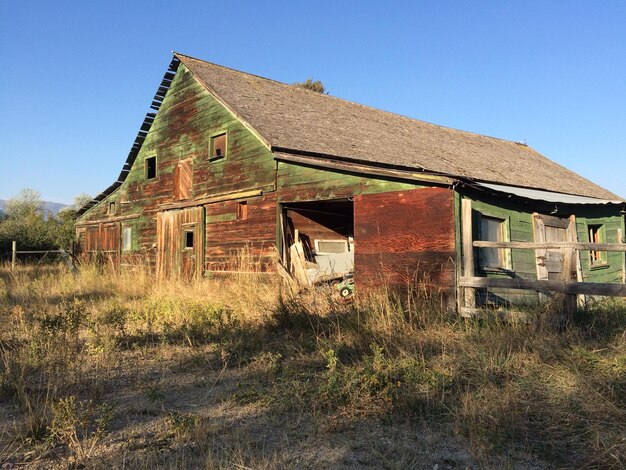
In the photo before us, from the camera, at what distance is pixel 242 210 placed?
1225 cm

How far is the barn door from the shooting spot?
13336mm

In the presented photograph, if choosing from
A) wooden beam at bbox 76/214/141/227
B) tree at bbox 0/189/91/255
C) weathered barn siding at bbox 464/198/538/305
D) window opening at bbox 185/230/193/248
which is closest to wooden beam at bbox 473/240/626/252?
weathered barn siding at bbox 464/198/538/305

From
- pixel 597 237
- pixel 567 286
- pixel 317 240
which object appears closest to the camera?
pixel 567 286

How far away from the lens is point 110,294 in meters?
11.5

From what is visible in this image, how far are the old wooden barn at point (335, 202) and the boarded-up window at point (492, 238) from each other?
30 mm

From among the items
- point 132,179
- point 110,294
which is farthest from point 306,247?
point 132,179

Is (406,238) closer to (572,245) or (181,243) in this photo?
(572,245)

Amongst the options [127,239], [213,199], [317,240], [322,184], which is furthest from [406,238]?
[127,239]

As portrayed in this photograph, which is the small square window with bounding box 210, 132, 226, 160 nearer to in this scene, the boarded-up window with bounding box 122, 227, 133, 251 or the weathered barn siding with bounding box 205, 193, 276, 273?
the weathered barn siding with bounding box 205, 193, 276, 273

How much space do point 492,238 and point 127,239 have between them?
1257cm

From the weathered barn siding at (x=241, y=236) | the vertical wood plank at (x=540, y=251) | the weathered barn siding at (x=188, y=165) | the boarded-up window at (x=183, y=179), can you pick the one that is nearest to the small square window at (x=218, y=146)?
the weathered barn siding at (x=188, y=165)

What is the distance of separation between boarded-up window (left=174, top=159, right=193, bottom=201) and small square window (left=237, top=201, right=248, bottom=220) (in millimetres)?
2462

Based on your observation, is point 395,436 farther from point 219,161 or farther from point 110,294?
point 219,161

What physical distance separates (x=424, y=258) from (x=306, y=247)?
432 cm
